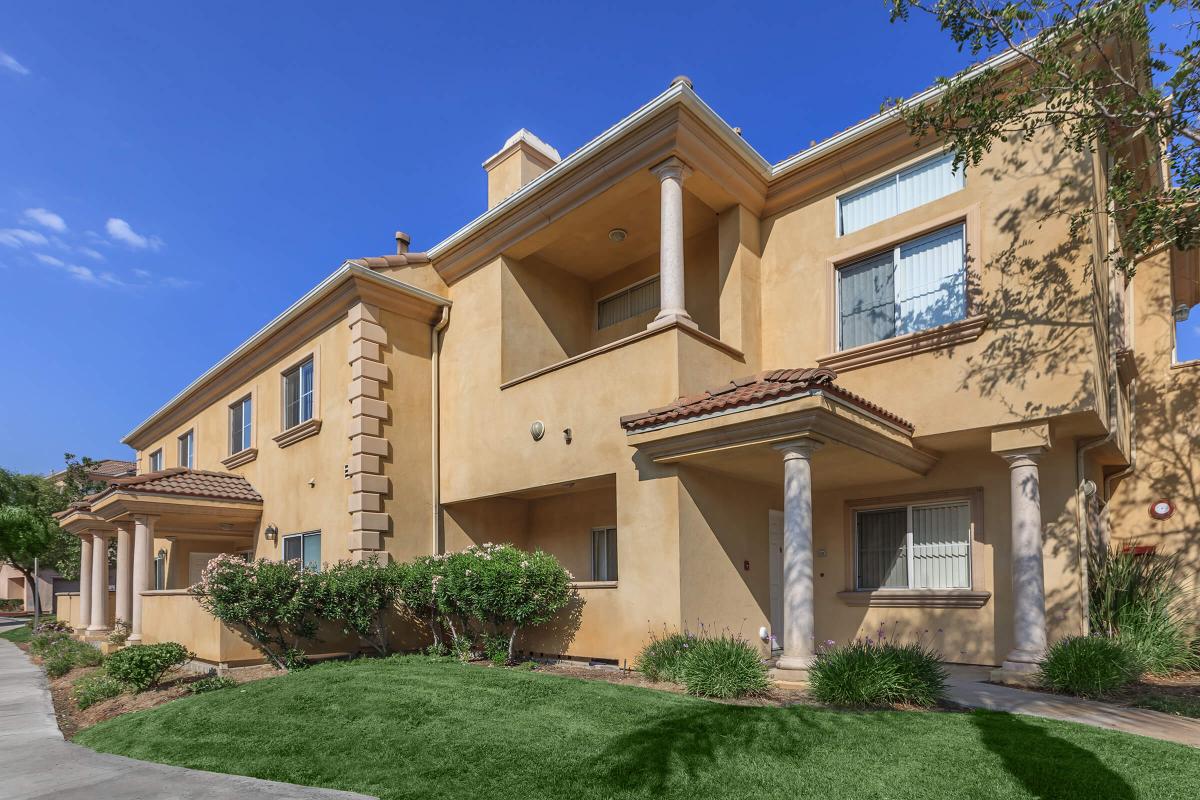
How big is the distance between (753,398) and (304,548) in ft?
36.4

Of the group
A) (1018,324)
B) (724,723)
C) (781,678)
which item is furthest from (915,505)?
(724,723)

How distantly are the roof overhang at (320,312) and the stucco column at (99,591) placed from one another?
6376 millimetres

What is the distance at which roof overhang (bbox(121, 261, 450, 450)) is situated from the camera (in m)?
14.3

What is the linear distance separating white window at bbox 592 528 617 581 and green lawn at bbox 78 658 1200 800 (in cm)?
533

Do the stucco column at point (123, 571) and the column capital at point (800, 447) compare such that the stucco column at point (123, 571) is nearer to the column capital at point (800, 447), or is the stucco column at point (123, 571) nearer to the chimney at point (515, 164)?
the chimney at point (515, 164)

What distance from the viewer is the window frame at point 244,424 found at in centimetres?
1928

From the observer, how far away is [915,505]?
39.0 ft

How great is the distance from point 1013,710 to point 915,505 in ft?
14.8

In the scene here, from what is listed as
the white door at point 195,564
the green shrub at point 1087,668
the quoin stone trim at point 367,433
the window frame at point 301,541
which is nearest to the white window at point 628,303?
the quoin stone trim at point 367,433

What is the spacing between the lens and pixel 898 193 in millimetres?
11562

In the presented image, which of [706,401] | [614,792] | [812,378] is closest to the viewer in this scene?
[614,792]

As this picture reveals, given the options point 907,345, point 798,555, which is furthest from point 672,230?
point 798,555

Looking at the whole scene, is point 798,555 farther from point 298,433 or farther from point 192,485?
point 192,485

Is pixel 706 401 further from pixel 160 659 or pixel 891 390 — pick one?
pixel 160 659
